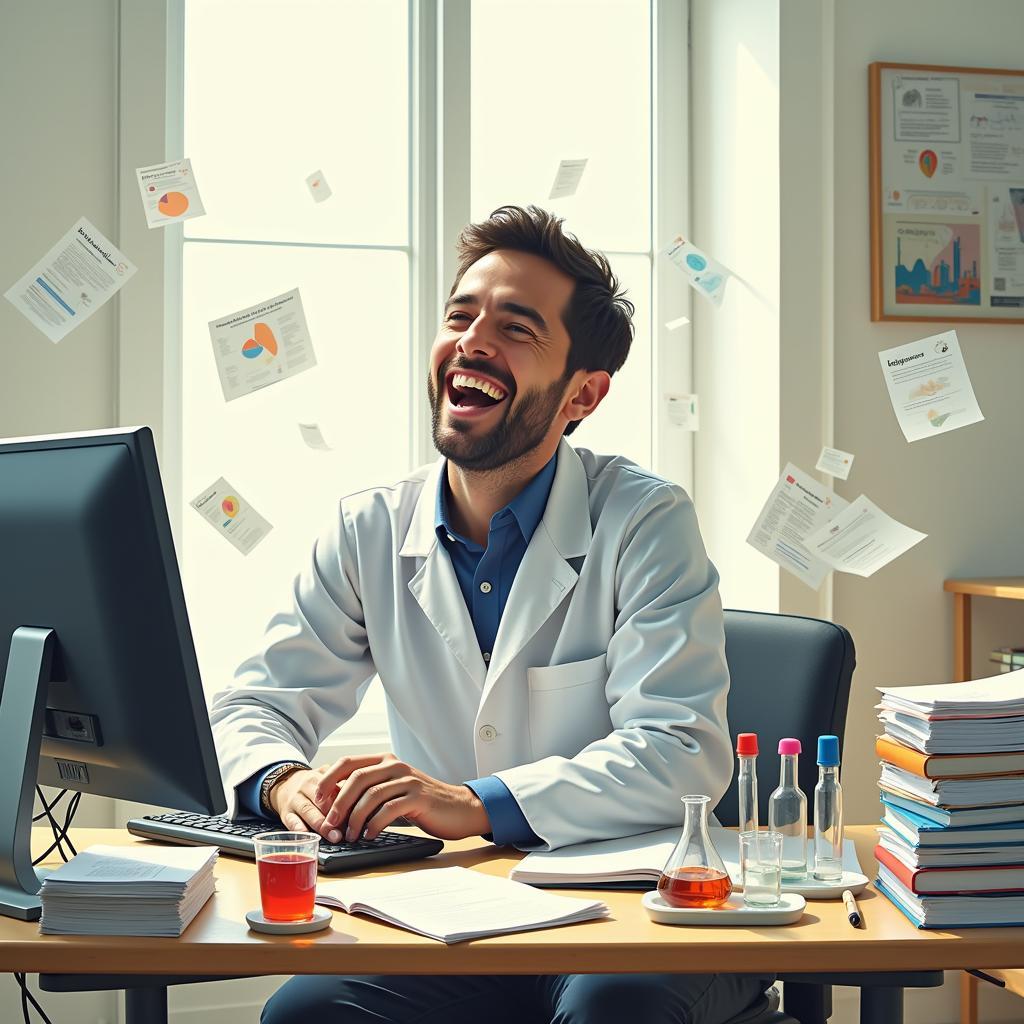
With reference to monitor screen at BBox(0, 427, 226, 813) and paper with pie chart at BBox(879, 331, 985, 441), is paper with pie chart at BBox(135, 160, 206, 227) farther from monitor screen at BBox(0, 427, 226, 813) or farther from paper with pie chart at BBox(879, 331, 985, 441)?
paper with pie chart at BBox(879, 331, 985, 441)

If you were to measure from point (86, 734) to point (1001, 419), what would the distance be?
2.38 metres

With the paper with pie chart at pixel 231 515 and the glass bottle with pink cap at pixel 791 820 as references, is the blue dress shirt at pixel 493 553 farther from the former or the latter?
the paper with pie chart at pixel 231 515

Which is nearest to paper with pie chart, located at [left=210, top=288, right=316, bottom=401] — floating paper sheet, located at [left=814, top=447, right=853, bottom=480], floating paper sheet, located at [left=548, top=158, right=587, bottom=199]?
floating paper sheet, located at [left=548, top=158, right=587, bottom=199]

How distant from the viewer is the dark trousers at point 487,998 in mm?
1383

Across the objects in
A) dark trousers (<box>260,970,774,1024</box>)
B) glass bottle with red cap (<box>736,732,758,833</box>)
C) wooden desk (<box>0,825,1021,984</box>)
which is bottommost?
dark trousers (<box>260,970,774,1024</box>)

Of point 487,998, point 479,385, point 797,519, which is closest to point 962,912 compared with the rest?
point 487,998

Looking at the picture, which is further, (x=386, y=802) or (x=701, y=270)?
(x=701, y=270)

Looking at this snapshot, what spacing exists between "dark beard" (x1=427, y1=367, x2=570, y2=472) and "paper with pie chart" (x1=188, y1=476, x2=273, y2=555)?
3.04 ft

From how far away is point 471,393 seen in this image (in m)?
2.01

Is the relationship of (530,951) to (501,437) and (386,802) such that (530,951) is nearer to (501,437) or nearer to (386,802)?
(386,802)

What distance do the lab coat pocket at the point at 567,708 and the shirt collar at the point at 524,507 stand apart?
0.81 ft

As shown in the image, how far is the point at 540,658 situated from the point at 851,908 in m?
0.69

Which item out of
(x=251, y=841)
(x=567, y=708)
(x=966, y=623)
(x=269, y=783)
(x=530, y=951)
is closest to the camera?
(x=530, y=951)

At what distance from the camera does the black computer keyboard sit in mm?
1358
